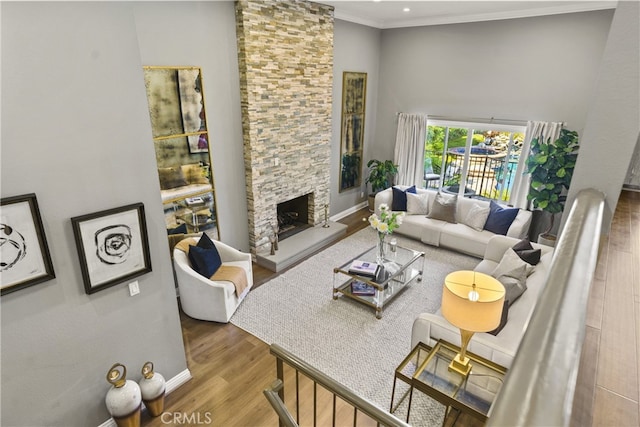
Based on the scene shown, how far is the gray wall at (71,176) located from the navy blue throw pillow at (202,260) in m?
1.17

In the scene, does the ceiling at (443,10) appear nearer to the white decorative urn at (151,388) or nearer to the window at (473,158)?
the window at (473,158)

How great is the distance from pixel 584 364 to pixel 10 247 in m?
3.01

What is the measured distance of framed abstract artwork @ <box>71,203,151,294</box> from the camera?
2.43 m

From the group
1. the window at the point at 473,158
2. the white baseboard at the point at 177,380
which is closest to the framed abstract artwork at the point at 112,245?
the white baseboard at the point at 177,380

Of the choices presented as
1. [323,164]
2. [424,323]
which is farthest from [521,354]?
[323,164]

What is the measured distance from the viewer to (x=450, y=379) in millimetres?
2809

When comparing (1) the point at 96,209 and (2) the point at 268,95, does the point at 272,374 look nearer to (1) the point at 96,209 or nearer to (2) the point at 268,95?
(1) the point at 96,209

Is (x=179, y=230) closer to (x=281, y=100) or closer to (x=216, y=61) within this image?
(x=216, y=61)

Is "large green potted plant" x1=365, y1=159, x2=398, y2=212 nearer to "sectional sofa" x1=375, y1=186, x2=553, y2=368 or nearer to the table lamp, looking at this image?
"sectional sofa" x1=375, y1=186, x2=553, y2=368

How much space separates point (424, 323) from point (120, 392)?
102 inches

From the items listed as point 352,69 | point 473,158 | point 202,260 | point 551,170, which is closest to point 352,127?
point 352,69

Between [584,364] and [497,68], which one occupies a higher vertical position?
[497,68]

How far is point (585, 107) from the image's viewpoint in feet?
17.5

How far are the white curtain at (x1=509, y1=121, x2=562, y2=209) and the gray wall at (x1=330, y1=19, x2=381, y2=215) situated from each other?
2.98 metres
